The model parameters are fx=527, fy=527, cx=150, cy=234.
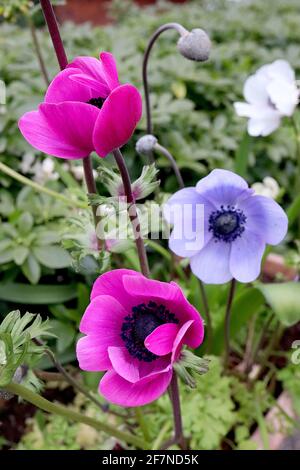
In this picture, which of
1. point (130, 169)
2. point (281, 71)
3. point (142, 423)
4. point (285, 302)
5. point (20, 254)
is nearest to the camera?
point (285, 302)

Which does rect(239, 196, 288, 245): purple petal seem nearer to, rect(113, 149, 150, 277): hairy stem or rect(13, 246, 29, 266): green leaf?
rect(113, 149, 150, 277): hairy stem

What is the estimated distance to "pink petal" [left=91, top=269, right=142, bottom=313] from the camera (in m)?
0.45

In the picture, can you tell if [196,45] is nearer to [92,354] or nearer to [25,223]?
[92,354]

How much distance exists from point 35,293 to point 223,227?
563 millimetres

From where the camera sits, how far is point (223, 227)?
573 mm

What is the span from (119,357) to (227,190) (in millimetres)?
202

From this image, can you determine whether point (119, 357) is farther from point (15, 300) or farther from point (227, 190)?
point (15, 300)

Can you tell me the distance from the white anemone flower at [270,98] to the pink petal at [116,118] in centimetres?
47

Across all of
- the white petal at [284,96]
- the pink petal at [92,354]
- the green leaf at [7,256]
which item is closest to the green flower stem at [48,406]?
the pink petal at [92,354]

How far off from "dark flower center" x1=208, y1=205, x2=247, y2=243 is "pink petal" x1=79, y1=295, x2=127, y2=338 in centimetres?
16

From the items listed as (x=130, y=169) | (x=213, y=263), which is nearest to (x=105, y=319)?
(x=213, y=263)

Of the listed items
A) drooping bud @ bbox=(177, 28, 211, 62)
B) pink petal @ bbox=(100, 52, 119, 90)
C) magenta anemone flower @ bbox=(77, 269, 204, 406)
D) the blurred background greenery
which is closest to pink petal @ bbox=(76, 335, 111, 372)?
magenta anemone flower @ bbox=(77, 269, 204, 406)

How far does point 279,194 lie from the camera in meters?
1.06

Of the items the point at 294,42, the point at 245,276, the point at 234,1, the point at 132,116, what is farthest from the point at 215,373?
the point at 234,1
